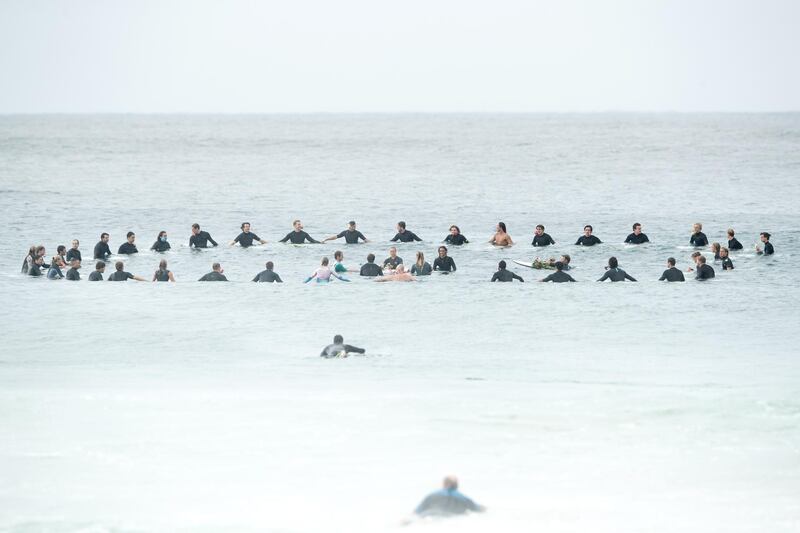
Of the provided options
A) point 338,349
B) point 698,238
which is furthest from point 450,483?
point 698,238

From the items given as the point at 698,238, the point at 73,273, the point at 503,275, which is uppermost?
the point at 698,238

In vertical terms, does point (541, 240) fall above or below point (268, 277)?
above

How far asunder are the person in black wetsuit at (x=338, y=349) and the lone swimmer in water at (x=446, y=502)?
9.41 m

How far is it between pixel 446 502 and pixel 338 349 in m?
9.59

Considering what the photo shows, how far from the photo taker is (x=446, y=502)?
1661 cm

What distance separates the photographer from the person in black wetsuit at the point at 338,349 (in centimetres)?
2588

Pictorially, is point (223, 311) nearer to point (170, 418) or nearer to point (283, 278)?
point (283, 278)

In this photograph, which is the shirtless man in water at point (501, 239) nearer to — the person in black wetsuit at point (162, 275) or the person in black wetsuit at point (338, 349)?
the person in black wetsuit at point (162, 275)

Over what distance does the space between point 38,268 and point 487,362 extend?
18.1m

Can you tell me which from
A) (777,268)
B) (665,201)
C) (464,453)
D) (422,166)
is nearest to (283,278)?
(777,268)

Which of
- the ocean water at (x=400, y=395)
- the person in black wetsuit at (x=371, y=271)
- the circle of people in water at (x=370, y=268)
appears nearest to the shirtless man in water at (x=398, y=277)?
the circle of people in water at (x=370, y=268)

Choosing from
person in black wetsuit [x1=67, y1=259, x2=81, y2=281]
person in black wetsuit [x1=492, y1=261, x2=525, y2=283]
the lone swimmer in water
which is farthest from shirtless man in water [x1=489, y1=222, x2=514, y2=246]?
the lone swimmer in water

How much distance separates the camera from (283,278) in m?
38.1

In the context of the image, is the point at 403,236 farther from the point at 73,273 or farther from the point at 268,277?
the point at 73,273
